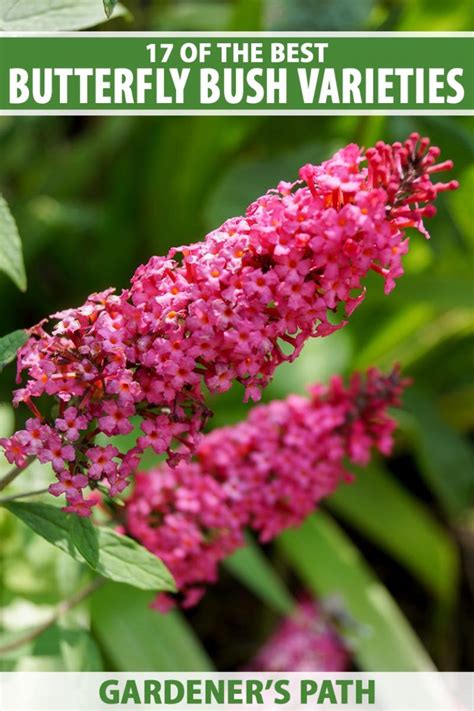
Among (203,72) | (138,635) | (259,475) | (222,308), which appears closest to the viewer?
(222,308)

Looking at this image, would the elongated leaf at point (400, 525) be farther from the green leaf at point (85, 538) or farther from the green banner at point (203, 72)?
the green leaf at point (85, 538)

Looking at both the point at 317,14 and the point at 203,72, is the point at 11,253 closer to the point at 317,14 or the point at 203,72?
the point at 203,72

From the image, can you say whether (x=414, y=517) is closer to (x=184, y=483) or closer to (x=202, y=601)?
(x=202, y=601)

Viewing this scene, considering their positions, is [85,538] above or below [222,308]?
below

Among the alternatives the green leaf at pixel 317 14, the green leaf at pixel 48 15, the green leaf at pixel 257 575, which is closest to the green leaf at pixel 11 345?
the green leaf at pixel 48 15

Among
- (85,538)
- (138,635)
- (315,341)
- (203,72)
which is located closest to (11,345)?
(85,538)

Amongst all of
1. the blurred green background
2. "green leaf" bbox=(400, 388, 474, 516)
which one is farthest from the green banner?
"green leaf" bbox=(400, 388, 474, 516)

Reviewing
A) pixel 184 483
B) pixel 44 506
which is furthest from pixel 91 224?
pixel 44 506
